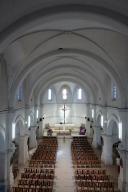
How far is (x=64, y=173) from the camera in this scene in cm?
2739

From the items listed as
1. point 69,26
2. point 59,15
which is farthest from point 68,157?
point 59,15

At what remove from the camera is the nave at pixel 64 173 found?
71.7 ft

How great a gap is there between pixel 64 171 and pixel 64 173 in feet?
2.36

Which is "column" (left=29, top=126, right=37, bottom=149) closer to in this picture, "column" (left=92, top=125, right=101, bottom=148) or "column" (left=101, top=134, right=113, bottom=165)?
"column" (left=92, top=125, right=101, bottom=148)

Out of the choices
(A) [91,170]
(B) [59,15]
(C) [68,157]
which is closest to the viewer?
(B) [59,15]

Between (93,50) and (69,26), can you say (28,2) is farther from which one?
(93,50)

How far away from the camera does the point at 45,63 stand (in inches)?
1115

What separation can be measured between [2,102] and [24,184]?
696 cm

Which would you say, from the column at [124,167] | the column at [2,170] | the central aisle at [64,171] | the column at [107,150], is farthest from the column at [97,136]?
the column at [2,170]

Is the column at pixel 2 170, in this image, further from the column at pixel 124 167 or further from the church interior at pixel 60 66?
the column at pixel 124 167

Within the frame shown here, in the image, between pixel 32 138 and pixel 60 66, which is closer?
pixel 60 66

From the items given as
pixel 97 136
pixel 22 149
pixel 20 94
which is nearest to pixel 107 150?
pixel 22 149

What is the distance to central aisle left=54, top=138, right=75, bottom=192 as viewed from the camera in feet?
76.1

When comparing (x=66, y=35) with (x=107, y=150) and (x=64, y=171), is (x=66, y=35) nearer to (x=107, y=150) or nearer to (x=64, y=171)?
(x=64, y=171)
